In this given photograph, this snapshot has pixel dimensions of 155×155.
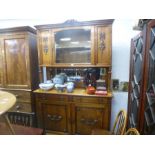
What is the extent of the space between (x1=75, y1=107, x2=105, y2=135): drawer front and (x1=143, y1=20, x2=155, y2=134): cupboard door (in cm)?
105

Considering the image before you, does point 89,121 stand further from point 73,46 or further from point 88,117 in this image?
point 73,46

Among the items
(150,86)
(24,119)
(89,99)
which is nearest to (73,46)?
(89,99)

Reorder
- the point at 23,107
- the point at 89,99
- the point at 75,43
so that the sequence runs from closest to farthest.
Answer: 1. the point at 89,99
2. the point at 75,43
3. the point at 23,107

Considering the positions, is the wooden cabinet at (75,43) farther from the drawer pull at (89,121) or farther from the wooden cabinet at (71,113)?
the drawer pull at (89,121)

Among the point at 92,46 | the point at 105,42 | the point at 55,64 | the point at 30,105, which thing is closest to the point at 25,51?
the point at 55,64

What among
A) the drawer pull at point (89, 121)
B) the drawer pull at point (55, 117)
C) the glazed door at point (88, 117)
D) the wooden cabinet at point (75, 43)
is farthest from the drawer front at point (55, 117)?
the wooden cabinet at point (75, 43)

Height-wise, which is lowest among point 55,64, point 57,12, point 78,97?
point 78,97

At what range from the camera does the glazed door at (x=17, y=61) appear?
2133mm

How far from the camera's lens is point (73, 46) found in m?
2.21

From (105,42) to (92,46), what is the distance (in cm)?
21

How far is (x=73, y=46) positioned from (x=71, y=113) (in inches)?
45.6

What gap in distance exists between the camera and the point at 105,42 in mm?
1933
